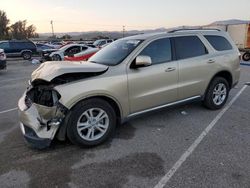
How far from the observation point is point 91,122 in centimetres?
393

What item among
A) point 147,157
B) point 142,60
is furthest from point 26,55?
point 147,157

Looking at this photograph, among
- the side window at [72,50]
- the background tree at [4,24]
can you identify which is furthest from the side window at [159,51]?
A: the background tree at [4,24]

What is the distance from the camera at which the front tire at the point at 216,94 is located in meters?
5.50

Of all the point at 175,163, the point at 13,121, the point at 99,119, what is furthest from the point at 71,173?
the point at 13,121

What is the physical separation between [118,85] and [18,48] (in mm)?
20662

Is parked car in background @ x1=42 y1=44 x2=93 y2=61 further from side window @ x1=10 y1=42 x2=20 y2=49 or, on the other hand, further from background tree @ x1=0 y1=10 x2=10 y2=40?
background tree @ x1=0 y1=10 x2=10 y2=40

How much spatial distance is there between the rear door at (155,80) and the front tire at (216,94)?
113 cm

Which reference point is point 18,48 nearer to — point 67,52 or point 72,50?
point 67,52

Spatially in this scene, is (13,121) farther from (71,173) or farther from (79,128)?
(71,173)

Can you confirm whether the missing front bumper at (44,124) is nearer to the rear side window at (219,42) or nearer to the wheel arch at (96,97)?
the wheel arch at (96,97)

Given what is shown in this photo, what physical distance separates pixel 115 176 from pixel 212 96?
3343mm

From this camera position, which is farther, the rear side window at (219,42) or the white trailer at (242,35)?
the white trailer at (242,35)

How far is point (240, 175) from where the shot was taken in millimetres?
3127

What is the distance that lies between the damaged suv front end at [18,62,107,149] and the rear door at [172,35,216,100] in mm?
1699
